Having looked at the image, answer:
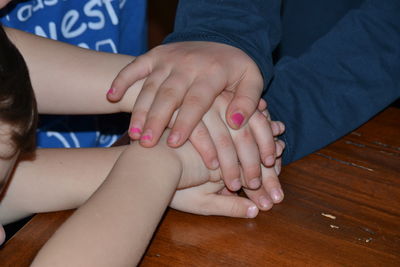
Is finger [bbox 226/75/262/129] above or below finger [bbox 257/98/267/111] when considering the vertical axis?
above

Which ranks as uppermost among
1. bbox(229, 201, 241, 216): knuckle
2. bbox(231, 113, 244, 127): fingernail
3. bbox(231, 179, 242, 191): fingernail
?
bbox(231, 113, 244, 127): fingernail

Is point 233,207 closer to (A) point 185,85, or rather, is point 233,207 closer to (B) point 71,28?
(A) point 185,85

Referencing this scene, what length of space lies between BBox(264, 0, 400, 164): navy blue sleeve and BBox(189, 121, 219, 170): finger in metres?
0.13

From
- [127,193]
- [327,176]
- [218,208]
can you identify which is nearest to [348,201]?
[327,176]

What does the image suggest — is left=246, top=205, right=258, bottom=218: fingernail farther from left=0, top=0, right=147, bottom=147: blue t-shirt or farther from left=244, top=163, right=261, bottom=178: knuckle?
left=0, top=0, right=147, bottom=147: blue t-shirt

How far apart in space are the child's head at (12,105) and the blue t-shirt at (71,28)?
512mm

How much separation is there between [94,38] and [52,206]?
586 millimetres

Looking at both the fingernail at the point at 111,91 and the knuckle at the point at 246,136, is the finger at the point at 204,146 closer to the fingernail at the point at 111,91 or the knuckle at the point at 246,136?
the knuckle at the point at 246,136

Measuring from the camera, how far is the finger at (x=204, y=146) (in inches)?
28.0

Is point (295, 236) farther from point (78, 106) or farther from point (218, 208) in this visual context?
point (78, 106)

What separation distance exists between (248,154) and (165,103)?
5.2 inches

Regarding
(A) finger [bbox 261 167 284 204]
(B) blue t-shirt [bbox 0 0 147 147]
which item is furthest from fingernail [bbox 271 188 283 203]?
(B) blue t-shirt [bbox 0 0 147 147]

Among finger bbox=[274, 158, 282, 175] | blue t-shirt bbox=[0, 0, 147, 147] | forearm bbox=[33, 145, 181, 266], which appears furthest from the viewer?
blue t-shirt bbox=[0, 0, 147, 147]

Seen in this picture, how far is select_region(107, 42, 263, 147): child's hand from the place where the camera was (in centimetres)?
70
